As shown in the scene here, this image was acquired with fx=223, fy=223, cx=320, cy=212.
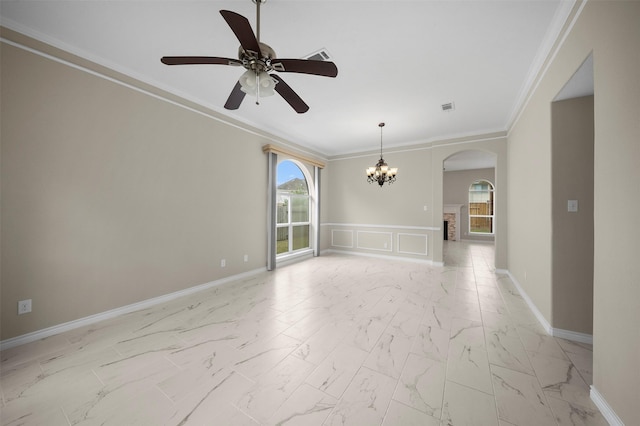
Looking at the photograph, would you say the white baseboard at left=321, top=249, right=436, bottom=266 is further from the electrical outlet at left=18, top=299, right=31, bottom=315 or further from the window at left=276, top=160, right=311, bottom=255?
the electrical outlet at left=18, top=299, right=31, bottom=315

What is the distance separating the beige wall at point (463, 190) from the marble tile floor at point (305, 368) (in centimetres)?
709

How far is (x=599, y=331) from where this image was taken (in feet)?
4.68

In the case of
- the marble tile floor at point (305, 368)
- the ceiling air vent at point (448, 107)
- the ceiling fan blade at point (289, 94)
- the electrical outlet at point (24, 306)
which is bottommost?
the marble tile floor at point (305, 368)

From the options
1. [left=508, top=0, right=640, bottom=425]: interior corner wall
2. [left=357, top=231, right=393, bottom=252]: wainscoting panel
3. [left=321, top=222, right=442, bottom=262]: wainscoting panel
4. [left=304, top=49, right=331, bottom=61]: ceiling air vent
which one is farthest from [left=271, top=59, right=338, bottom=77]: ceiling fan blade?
[left=357, top=231, right=393, bottom=252]: wainscoting panel

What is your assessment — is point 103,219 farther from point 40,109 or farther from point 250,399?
point 250,399

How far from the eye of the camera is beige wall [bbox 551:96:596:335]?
2.13 m

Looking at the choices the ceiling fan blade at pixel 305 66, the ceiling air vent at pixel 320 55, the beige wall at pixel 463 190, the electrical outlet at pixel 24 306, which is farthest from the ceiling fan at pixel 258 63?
the beige wall at pixel 463 190

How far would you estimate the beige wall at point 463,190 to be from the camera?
9.02m

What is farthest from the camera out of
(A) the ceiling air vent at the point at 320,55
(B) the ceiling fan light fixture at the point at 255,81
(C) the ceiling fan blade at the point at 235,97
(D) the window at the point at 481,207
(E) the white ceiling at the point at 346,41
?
(D) the window at the point at 481,207

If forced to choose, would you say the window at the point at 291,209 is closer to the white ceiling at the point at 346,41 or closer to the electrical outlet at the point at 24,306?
the white ceiling at the point at 346,41

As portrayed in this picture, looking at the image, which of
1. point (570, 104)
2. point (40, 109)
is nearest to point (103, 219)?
point (40, 109)

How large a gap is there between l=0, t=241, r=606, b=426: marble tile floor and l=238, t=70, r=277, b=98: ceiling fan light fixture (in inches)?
87.7

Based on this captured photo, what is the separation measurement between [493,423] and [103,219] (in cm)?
383

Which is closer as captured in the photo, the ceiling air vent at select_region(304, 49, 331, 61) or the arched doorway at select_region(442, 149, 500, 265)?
the ceiling air vent at select_region(304, 49, 331, 61)
